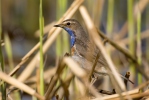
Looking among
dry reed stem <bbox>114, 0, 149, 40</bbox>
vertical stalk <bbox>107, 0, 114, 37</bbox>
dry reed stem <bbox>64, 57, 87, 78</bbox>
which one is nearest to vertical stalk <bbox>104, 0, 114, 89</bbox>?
vertical stalk <bbox>107, 0, 114, 37</bbox>

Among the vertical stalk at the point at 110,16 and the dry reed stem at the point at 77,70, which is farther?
the vertical stalk at the point at 110,16

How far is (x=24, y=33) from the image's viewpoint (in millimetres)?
7117

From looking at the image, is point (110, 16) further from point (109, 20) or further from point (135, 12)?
point (135, 12)

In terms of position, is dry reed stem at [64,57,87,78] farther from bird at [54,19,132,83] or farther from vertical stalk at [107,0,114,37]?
vertical stalk at [107,0,114,37]

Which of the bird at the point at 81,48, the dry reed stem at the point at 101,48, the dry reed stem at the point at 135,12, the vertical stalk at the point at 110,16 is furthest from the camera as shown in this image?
the dry reed stem at the point at 135,12

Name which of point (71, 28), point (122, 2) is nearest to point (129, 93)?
point (71, 28)

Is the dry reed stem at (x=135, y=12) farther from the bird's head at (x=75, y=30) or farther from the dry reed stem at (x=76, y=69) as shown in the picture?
the dry reed stem at (x=76, y=69)

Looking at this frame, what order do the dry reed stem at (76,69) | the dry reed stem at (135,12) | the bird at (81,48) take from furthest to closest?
the dry reed stem at (135,12) → the bird at (81,48) → the dry reed stem at (76,69)

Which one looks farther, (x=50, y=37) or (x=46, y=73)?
(x=46, y=73)

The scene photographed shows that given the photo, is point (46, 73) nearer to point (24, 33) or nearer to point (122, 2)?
point (24, 33)

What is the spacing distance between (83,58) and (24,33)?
311cm

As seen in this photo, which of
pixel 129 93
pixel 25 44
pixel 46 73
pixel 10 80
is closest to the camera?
pixel 10 80

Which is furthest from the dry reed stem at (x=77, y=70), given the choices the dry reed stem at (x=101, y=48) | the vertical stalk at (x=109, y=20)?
the vertical stalk at (x=109, y=20)

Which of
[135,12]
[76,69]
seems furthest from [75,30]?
[76,69]
